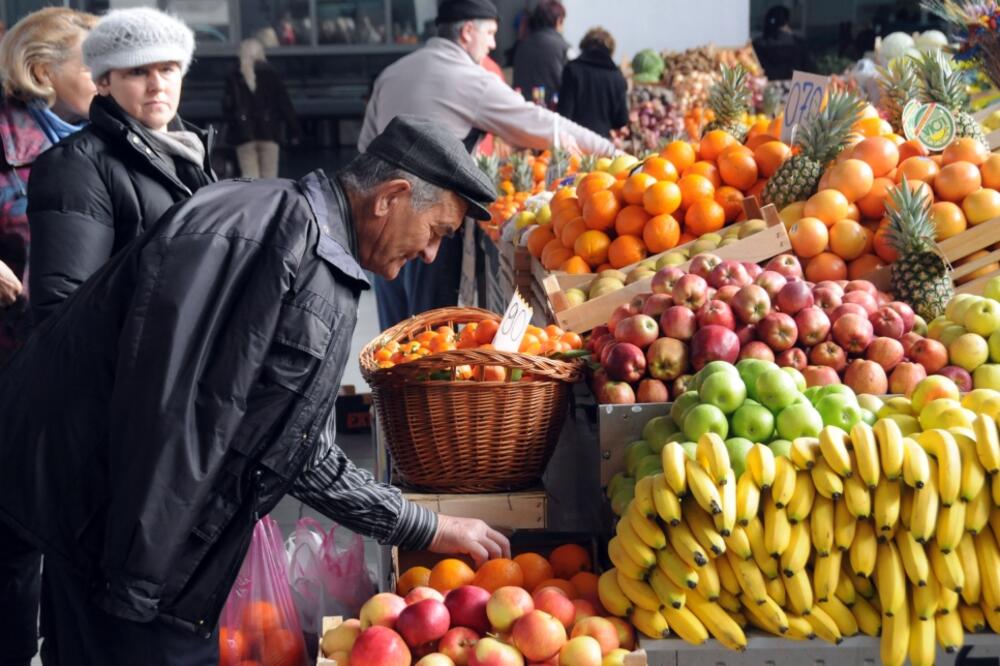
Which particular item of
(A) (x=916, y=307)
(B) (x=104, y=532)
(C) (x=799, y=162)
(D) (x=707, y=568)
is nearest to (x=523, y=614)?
(D) (x=707, y=568)

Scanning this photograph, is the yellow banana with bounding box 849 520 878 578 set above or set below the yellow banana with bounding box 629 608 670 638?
above

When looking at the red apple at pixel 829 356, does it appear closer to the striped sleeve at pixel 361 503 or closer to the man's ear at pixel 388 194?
the striped sleeve at pixel 361 503

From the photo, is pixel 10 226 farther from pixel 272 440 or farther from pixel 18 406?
pixel 272 440

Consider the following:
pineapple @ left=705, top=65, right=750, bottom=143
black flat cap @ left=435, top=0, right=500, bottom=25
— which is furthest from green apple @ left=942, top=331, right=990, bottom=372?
black flat cap @ left=435, top=0, right=500, bottom=25

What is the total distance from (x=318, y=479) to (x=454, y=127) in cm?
397

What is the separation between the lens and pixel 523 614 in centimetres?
212

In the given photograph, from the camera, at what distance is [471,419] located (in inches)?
101

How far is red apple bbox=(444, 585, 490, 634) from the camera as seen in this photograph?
2.18 m

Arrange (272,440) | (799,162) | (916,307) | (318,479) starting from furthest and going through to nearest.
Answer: (799,162) < (916,307) < (318,479) < (272,440)

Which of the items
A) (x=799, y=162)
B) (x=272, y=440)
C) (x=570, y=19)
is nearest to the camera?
(x=272, y=440)

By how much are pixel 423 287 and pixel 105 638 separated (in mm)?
4389

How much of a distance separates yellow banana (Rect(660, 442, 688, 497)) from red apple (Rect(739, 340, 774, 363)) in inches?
20.7

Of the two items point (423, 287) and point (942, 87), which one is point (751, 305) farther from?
point (423, 287)

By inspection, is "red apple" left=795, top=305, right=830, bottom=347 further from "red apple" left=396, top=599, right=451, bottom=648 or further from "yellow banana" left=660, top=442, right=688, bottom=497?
"red apple" left=396, top=599, right=451, bottom=648
